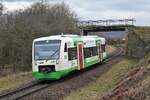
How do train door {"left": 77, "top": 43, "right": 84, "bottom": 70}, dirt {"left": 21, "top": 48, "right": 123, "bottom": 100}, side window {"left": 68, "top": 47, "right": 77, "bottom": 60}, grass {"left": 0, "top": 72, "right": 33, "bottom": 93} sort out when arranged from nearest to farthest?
dirt {"left": 21, "top": 48, "right": 123, "bottom": 100}, grass {"left": 0, "top": 72, "right": 33, "bottom": 93}, side window {"left": 68, "top": 47, "right": 77, "bottom": 60}, train door {"left": 77, "top": 43, "right": 84, "bottom": 70}

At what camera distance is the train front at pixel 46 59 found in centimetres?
2523

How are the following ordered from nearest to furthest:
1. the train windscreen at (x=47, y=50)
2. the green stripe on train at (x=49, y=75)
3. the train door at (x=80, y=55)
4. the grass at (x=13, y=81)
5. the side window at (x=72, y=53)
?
the grass at (x=13, y=81), the green stripe on train at (x=49, y=75), the train windscreen at (x=47, y=50), the side window at (x=72, y=53), the train door at (x=80, y=55)

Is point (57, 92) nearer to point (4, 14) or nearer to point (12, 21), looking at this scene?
point (12, 21)

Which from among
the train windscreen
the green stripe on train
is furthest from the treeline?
the green stripe on train

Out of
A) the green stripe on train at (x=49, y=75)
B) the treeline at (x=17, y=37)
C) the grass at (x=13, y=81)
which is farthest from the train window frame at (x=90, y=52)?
the green stripe on train at (x=49, y=75)

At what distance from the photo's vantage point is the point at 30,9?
5953cm

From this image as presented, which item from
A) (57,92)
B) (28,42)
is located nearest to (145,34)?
(28,42)

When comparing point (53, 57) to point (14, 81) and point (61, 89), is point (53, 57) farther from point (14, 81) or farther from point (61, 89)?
point (61, 89)

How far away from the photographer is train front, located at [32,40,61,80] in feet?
82.8

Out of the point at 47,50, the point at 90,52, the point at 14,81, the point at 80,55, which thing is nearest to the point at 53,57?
the point at 47,50

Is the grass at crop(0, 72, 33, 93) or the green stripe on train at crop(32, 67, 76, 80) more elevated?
the green stripe on train at crop(32, 67, 76, 80)

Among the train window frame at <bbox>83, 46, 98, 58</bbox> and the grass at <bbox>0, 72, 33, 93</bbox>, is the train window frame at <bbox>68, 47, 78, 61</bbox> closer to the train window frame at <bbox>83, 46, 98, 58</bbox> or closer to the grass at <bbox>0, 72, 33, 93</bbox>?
the grass at <bbox>0, 72, 33, 93</bbox>

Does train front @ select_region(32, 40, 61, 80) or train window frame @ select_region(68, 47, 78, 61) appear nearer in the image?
train front @ select_region(32, 40, 61, 80)

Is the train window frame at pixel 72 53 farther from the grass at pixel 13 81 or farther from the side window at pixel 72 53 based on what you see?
the grass at pixel 13 81
